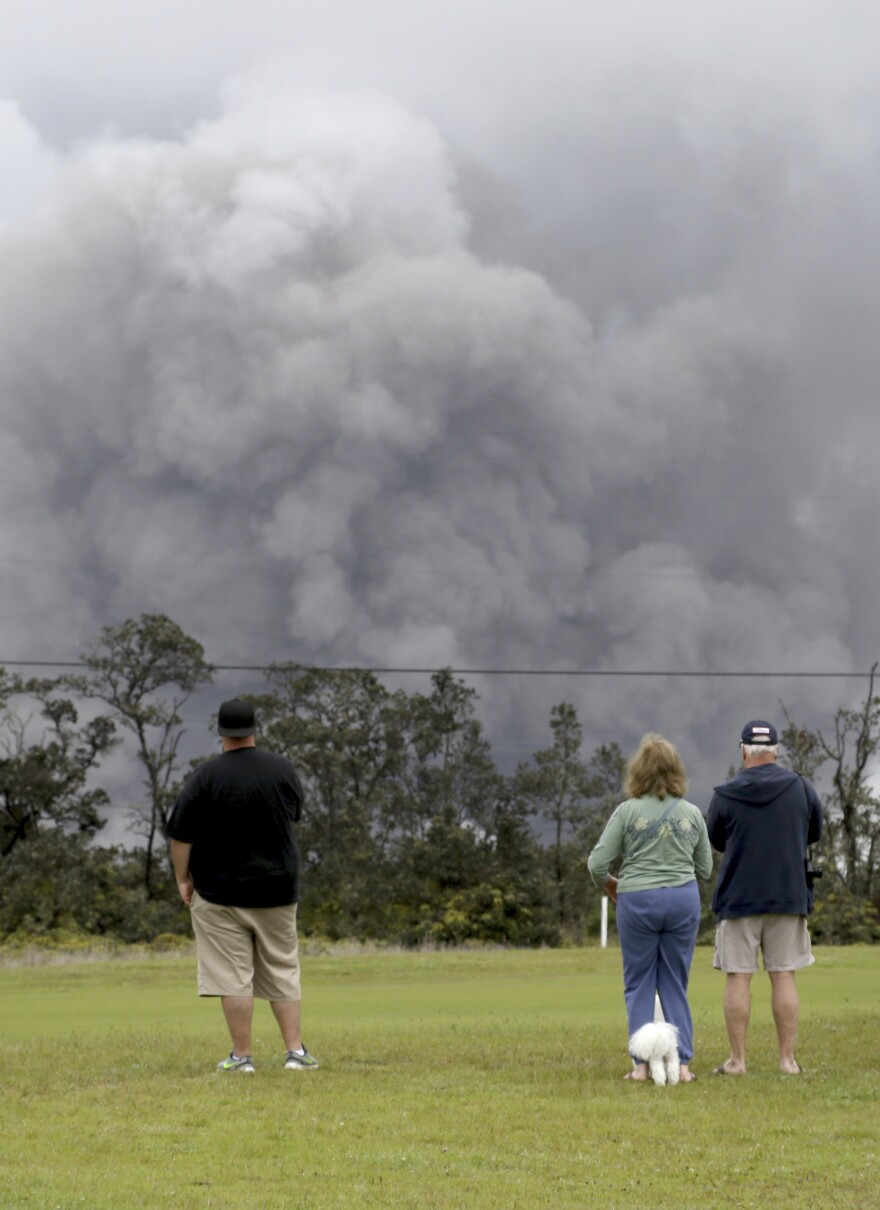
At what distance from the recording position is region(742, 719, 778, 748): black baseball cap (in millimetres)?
9102

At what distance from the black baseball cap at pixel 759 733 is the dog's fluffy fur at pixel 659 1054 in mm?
1851

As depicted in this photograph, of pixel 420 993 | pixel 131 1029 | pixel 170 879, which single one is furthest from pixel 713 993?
pixel 170 879

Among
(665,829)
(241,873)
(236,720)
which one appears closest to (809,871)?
(665,829)

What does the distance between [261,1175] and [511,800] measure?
153ft

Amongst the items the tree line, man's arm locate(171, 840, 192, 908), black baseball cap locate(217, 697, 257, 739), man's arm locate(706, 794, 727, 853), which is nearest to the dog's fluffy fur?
man's arm locate(706, 794, 727, 853)

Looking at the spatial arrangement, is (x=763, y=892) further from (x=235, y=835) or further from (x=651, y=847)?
(x=235, y=835)

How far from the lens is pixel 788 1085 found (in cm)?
802

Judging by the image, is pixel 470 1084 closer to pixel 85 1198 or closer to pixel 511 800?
pixel 85 1198

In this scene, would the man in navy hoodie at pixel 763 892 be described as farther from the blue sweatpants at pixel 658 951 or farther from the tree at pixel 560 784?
the tree at pixel 560 784

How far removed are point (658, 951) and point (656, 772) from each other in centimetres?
104

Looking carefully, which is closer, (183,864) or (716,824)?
(183,864)

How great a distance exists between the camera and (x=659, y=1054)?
8258mm

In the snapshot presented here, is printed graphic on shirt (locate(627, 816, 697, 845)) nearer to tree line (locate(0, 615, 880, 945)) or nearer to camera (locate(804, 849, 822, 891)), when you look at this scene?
camera (locate(804, 849, 822, 891))

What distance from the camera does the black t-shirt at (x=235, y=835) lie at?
8711 millimetres
